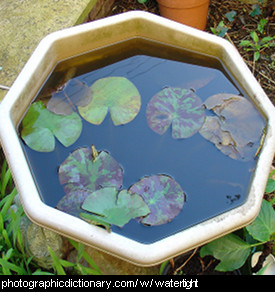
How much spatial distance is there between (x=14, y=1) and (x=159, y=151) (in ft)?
3.76

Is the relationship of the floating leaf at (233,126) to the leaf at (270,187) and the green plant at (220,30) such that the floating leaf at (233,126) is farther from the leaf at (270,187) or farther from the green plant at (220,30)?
the green plant at (220,30)

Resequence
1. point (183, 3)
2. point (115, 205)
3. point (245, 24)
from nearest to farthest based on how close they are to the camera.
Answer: point (115, 205)
point (183, 3)
point (245, 24)

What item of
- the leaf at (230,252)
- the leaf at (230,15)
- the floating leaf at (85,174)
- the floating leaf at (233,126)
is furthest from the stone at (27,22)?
the leaf at (230,252)

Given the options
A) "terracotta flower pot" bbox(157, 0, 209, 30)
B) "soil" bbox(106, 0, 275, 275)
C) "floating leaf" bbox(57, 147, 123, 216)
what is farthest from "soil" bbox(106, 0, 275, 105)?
"floating leaf" bbox(57, 147, 123, 216)

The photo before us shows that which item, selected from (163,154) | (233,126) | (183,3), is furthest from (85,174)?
(183,3)

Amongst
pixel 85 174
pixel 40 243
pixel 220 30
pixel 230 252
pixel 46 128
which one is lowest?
pixel 230 252

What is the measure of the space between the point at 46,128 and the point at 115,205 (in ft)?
1.23

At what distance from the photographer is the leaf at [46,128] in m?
1.20

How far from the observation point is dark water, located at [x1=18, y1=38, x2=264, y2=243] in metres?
1.10

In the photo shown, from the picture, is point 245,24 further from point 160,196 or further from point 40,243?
point 40,243

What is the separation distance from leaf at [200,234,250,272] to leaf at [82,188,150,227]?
0.33 metres

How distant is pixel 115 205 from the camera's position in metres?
1.06

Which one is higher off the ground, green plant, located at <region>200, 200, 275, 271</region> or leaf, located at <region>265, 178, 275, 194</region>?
leaf, located at <region>265, 178, 275, 194</region>

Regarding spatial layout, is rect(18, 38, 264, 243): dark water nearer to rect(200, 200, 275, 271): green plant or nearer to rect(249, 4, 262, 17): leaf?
rect(200, 200, 275, 271): green plant
